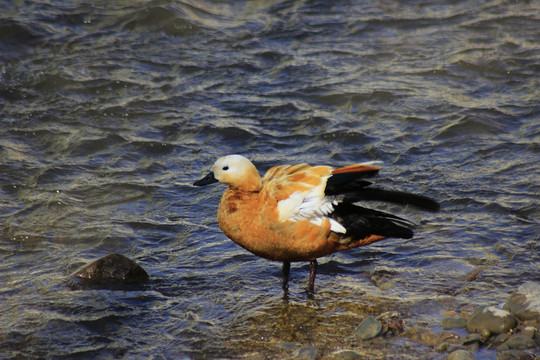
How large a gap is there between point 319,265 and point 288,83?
471 cm

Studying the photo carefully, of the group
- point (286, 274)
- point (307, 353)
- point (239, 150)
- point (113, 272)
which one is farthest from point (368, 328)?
point (239, 150)

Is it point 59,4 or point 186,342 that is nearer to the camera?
point 186,342

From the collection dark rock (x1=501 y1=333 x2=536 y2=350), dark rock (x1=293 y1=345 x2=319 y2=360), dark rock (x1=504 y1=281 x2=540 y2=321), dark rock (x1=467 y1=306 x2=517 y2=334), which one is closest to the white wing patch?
dark rock (x1=293 y1=345 x2=319 y2=360)

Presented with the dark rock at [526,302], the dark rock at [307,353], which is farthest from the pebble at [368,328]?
the dark rock at [526,302]

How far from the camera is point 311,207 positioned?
5250mm

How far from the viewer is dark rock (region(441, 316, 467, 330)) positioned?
15.5 feet

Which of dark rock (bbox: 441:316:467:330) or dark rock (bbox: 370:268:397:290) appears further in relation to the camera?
dark rock (bbox: 370:268:397:290)

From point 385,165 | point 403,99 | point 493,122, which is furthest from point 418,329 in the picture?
point 403,99

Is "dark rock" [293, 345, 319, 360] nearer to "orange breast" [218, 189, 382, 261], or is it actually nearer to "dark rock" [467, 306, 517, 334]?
"orange breast" [218, 189, 382, 261]

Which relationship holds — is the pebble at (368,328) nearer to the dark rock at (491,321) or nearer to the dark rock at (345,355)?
the dark rock at (345,355)

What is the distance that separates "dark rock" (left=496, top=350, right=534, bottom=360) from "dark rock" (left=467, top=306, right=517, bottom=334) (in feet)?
0.97

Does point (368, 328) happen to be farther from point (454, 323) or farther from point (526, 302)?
point (526, 302)

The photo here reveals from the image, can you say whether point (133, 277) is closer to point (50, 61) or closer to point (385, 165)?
point (385, 165)

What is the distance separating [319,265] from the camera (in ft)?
20.0
